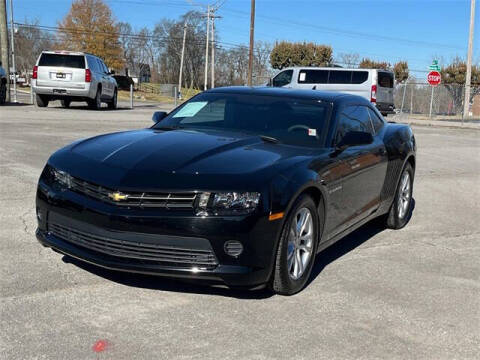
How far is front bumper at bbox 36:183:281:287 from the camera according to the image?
3.50 metres

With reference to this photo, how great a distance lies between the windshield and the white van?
760 inches

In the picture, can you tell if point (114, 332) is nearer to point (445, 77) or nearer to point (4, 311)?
point (4, 311)

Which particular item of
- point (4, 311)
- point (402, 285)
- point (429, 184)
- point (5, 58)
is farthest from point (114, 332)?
point (5, 58)

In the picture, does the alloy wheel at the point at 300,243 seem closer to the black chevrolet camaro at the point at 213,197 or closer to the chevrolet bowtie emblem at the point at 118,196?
the black chevrolet camaro at the point at 213,197

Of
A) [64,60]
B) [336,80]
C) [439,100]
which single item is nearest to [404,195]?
[64,60]

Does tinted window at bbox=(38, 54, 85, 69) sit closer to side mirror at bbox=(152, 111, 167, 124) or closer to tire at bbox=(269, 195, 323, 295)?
side mirror at bbox=(152, 111, 167, 124)

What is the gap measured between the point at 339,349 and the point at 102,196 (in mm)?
1723

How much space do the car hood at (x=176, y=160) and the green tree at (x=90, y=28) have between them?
6371cm

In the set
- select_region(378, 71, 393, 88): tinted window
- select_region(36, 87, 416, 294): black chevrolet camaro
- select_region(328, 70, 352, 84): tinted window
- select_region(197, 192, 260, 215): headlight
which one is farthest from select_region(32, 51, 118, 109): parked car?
select_region(197, 192, 260, 215): headlight

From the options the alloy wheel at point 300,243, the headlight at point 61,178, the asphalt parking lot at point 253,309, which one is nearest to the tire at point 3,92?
the asphalt parking lot at point 253,309

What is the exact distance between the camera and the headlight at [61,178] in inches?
152

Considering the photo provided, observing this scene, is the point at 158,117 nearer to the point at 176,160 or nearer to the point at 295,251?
the point at 176,160

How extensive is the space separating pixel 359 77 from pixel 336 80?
3.35 feet

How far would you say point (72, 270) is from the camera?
166 inches
